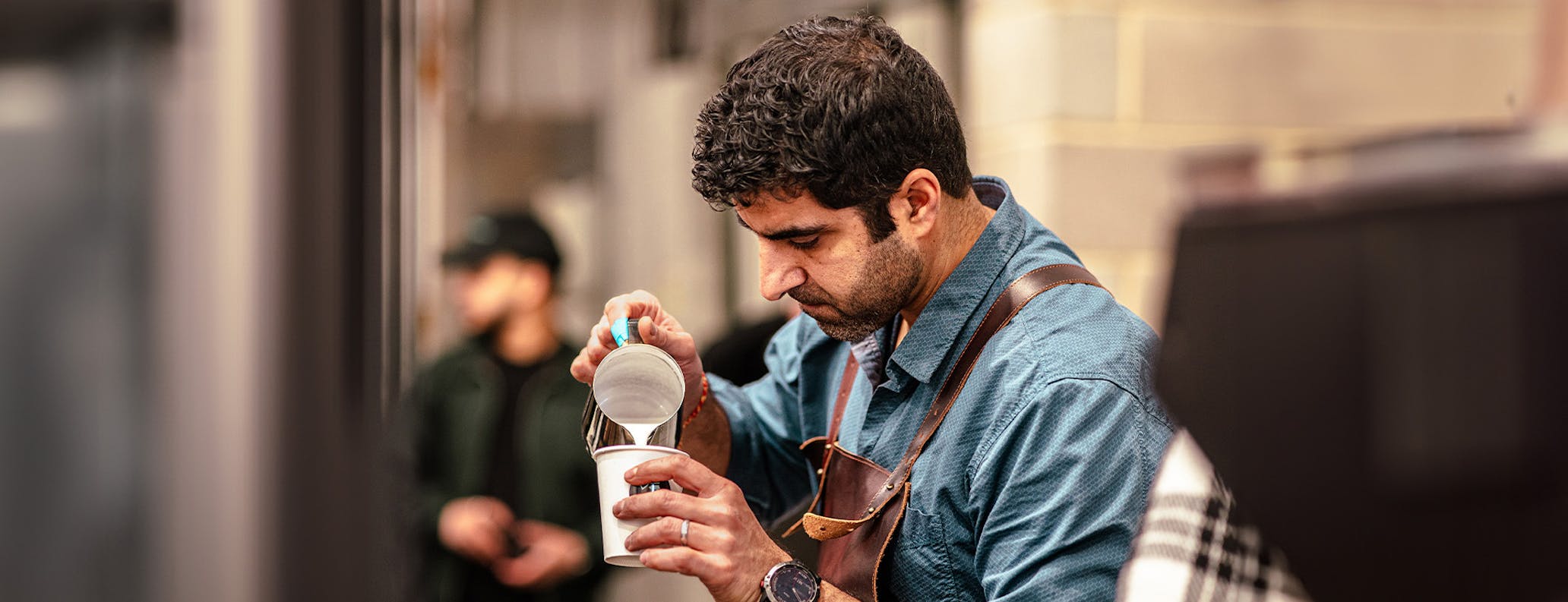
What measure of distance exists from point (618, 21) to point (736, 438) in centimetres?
320

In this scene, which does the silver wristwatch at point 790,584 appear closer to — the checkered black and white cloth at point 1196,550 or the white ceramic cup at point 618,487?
the white ceramic cup at point 618,487

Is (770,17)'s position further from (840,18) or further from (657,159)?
(840,18)

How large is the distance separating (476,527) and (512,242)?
34.7 inches

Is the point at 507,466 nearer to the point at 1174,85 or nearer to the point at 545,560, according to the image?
the point at 545,560

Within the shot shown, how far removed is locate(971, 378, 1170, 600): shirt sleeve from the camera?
164 centimetres

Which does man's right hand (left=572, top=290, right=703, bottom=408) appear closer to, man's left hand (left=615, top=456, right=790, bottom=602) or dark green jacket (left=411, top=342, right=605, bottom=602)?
man's left hand (left=615, top=456, right=790, bottom=602)

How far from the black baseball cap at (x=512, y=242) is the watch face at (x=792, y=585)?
8.99 ft

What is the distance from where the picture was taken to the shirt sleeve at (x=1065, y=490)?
1.64m

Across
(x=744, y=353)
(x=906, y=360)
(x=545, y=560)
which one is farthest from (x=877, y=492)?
(x=545, y=560)

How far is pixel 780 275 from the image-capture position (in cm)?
194

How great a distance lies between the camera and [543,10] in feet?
17.0

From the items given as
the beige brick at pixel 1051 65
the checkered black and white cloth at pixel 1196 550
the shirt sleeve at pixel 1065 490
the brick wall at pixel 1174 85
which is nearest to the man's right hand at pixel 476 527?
the brick wall at pixel 1174 85

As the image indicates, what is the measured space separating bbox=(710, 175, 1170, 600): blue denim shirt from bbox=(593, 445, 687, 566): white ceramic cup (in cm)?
34

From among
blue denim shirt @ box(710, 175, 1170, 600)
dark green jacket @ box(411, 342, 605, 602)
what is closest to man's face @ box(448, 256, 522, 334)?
dark green jacket @ box(411, 342, 605, 602)
